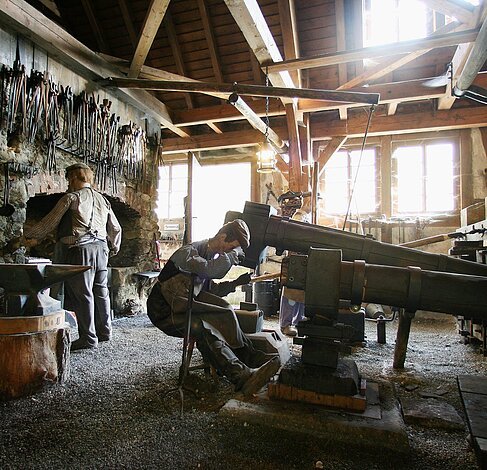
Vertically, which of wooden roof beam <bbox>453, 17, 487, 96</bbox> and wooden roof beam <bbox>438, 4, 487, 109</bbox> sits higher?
wooden roof beam <bbox>438, 4, 487, 109</bbox>

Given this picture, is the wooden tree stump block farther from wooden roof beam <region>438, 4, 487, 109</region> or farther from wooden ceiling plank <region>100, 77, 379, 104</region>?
wooden roof beam <region>438, 4, 487, 109</region>

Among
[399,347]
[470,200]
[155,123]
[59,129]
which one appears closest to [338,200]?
[470,200]

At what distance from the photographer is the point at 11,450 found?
6.44 feet

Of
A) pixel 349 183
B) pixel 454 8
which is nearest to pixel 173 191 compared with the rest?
pixel 349 183

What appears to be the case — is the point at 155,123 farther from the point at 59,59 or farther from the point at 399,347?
the point at 399,347

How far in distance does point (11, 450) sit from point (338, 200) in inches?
317

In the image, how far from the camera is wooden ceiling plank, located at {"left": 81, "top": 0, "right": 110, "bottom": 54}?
6320mm

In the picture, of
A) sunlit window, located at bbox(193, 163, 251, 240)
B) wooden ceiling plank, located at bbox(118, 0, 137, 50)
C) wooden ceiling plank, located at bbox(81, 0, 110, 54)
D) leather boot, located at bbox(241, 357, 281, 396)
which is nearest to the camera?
leather boot, located at bbox(241, 357, 281, 396)

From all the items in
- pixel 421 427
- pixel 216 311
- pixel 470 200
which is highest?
pixel 470 200

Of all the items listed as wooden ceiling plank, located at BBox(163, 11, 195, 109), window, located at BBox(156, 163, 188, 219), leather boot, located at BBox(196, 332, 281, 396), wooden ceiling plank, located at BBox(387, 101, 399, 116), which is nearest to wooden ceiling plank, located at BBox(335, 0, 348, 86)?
wooden ceiling plank, located at BBox(387, 101, 399, 116)

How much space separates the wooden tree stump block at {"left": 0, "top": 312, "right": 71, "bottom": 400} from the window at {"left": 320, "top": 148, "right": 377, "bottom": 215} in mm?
7083

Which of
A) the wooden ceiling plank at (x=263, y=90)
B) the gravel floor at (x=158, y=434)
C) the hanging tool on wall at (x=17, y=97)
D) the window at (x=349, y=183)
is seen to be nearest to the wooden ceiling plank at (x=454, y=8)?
the wooden ceiling plank at (x=263, y=90)

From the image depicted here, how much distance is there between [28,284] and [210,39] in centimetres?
519

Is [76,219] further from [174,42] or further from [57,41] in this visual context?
[174,42]
